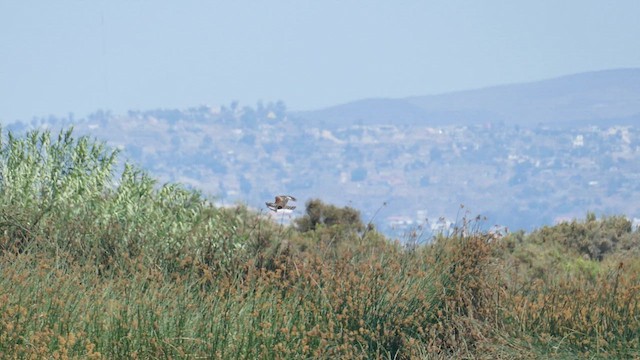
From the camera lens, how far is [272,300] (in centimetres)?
1027

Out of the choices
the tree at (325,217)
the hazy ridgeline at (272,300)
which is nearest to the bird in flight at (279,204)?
the hazy ridgeline at (272,300)

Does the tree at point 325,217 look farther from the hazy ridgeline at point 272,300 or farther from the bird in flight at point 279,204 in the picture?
the bird in flight at point 279,204

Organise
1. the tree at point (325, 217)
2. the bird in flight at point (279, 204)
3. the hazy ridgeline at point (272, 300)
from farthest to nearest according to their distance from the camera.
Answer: the tree at point (325, 217) → the bird in flight at point (279, 204) → the hazy ridgeline at point (272, 300)

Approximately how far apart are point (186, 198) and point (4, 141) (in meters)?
2.77

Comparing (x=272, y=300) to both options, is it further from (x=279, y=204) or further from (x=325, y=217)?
(x=325, y=217)

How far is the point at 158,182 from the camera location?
16828 mm

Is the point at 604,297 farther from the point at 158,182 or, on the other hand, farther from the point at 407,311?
the point at 158,182

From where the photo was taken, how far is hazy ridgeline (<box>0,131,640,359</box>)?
8.68 m

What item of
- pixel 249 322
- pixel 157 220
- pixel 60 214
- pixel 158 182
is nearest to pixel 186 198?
pixel 158 182

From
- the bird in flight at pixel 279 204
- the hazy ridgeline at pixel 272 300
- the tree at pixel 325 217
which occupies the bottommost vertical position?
the tree at pixel 325 217

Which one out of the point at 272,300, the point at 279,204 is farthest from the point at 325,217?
the point at 272,300

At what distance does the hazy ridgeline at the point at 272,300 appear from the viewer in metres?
8.68

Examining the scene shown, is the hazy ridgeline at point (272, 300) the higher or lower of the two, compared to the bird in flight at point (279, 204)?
lower

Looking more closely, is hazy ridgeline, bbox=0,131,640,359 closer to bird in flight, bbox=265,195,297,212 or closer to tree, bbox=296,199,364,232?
bird in flight, bbox=265,195,297,212
